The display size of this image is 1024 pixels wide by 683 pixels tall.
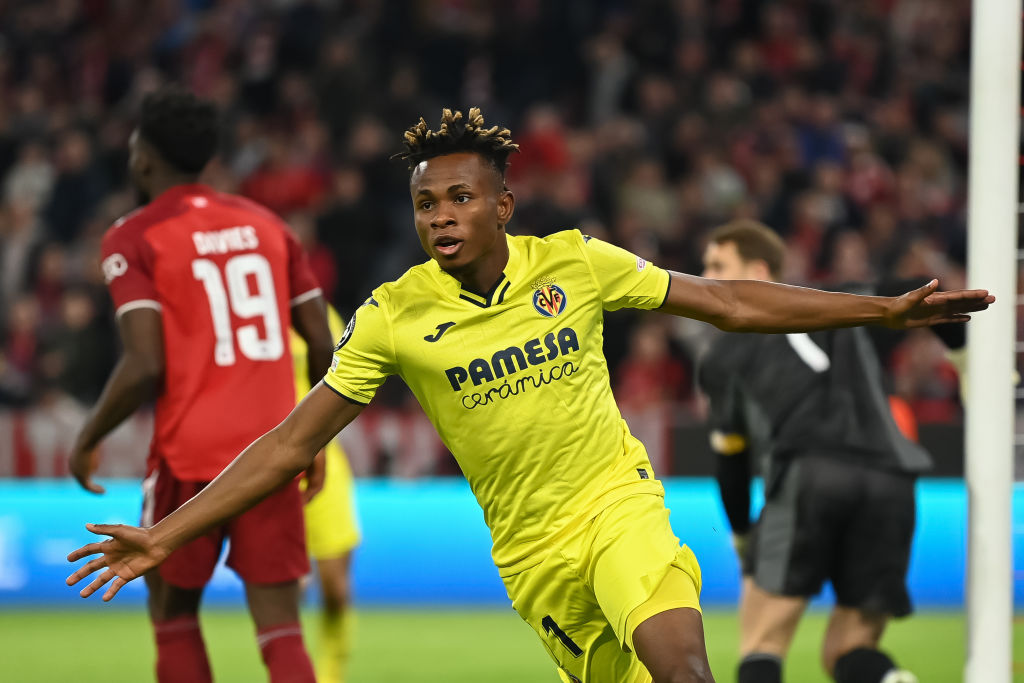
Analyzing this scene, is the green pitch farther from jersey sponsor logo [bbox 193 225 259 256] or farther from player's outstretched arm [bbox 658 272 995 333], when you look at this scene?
player's outstretched arm [bbox 658 272 995 333]

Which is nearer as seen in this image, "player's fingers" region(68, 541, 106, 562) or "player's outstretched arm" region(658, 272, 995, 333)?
"player's fingers" region(68, 541, 106, 562)

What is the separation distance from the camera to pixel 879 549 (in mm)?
5066

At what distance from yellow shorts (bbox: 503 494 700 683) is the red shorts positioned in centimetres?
92

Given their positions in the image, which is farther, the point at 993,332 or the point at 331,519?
the point at 331,519

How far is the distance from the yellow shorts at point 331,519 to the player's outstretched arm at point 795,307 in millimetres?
3071

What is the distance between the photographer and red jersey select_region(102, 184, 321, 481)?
15.0 ft

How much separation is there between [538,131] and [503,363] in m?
9.62

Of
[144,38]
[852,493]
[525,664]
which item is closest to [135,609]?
[525,664]

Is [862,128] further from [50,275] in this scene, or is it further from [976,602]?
[976,602]

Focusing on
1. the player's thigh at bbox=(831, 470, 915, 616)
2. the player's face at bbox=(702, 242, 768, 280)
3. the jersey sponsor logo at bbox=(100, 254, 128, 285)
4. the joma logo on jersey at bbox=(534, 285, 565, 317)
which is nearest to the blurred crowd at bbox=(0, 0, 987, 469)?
the player's face at bbox=(702, 242, 768, 280)

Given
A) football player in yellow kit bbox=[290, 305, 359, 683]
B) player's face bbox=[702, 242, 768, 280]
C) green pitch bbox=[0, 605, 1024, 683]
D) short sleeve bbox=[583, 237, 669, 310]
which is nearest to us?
short sleeve bbox=[583, 237, 669, 310]

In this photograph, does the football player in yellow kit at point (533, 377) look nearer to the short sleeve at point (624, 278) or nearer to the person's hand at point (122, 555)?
the short sleeve at point (624, 278)

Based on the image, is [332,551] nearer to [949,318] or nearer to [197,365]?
[197,365]

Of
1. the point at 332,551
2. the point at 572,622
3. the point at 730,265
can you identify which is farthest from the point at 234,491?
the point at 332,551
